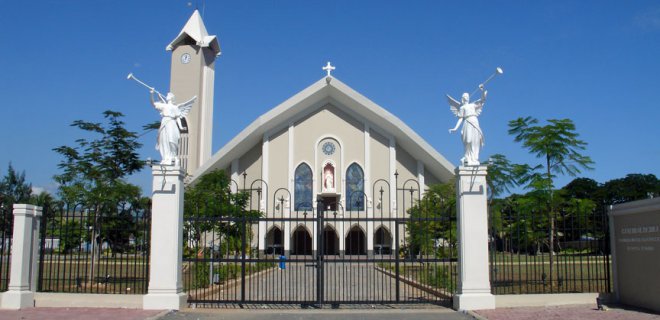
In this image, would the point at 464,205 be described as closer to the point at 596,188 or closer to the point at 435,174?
the point at 435,174

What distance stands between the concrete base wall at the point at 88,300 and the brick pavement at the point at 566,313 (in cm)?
649

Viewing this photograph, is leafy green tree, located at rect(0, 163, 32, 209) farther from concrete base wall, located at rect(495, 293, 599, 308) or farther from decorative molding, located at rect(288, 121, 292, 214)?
concrete base wall, located at rect(495, 293, 599, 308)

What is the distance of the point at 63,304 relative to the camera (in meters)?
12.1

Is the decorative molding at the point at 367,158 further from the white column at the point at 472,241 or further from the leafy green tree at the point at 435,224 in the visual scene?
the white column at the point at 472,241

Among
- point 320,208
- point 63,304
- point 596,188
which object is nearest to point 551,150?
point 320,208

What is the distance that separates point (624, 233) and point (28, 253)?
453 inches

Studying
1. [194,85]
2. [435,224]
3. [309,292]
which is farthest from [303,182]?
[309,292]

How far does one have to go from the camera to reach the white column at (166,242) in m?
11.8

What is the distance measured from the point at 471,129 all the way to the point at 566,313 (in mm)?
3800

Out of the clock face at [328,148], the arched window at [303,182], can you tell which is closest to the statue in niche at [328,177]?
the clock face at [328,148]

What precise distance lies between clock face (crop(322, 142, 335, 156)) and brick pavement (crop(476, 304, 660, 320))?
26.1 metres

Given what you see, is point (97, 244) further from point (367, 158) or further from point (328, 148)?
point (367, 158)

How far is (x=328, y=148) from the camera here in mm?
37438

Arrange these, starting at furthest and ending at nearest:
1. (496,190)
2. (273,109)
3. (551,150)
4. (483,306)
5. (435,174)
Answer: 1. (435,174)
2. (273,109)
3. (496,190)
4. (551,150)
5. (483,306)
